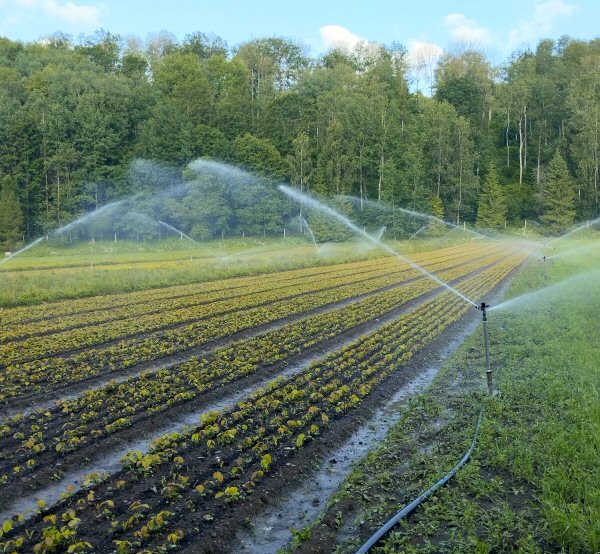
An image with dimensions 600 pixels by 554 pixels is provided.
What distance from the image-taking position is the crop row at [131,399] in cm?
752

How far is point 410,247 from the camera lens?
5191 cm

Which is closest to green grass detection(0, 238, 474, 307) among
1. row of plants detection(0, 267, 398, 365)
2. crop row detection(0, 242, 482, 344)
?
crop row detection(0, 242, 482, 344)

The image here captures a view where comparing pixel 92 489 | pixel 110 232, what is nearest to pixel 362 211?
pixel 110 232

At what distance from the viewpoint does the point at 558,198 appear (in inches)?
2574

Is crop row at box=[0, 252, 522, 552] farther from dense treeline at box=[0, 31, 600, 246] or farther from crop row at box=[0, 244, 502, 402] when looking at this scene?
dense treeline at box=[0, 31, 600, 246]

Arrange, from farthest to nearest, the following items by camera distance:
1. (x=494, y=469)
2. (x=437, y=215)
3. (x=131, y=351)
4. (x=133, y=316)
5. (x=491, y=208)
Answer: (x=491, y=208) → (x=437, y=215) → (x=133, y=316) → (x=131, y=351) → (x=494, y=469)

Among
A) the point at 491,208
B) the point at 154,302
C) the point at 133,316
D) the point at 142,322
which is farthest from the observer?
the point at 491,208

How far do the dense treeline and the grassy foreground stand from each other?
159 feet

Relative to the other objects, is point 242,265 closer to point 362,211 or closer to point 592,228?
point 362,211

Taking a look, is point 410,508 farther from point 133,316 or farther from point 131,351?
point 133,316

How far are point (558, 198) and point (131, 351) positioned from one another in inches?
2454

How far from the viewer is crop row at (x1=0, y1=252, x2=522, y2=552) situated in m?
5.58

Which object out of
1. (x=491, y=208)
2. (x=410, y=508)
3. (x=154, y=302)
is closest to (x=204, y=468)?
(x=410, y=508)

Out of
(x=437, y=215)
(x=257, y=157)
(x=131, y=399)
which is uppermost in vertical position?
(x=257, y=157)
